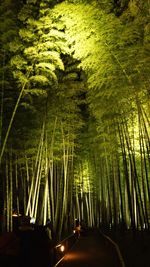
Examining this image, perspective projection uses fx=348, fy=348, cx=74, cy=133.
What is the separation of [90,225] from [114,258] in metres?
18.8

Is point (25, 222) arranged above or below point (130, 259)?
above

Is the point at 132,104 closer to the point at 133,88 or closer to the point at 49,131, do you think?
the point at 133,88

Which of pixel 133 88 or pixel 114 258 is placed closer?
pixel 133 88

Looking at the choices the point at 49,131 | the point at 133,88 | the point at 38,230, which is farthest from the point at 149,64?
the point at 49,131

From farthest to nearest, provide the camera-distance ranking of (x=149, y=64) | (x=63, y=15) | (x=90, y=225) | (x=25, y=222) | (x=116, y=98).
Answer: (x=90, y=225) → (x=116, y=98) → (x=63, y=15) → (x=149, y=64) → (x=25, y=222)

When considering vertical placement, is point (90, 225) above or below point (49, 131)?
below

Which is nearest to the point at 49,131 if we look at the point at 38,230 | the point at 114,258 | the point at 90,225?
the point at 114,258

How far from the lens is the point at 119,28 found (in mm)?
6977

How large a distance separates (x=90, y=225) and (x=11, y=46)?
21.6m

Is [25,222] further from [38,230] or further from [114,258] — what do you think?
[114,258]

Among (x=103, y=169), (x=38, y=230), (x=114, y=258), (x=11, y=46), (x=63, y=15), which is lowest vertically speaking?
(x=114, y=258)

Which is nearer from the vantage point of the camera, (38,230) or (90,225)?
(38,230)

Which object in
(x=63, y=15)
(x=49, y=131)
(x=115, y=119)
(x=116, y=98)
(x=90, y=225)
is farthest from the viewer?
(x=90, y=225)

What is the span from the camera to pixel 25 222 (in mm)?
4688
